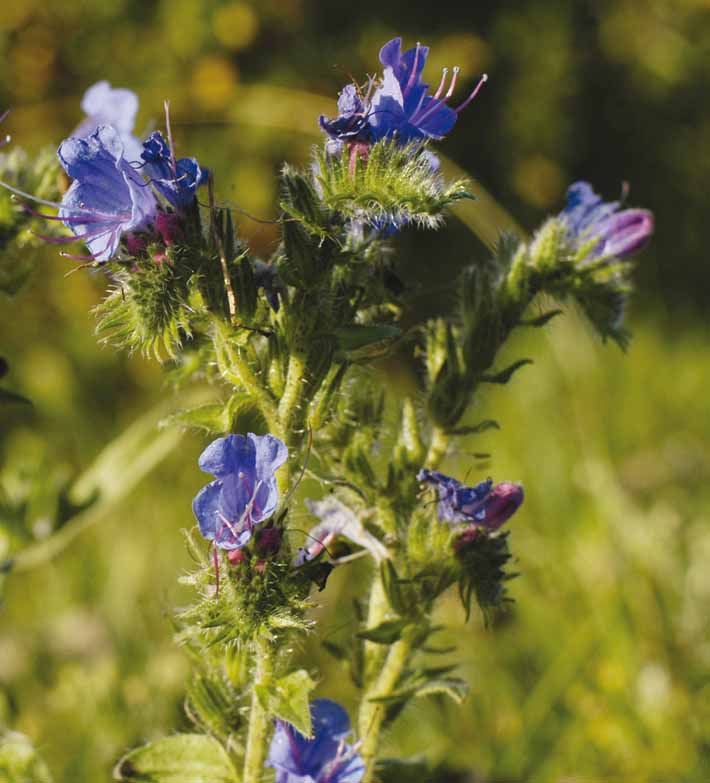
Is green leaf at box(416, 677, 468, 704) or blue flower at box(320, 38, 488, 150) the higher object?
blue flower at box(320, 38, 488, 150)

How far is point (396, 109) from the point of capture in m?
1.63

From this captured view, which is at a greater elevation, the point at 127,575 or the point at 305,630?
the point at 127,575

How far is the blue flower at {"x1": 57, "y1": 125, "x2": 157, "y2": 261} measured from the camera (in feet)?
5.06

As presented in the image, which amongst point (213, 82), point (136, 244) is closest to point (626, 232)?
point (136, 244)

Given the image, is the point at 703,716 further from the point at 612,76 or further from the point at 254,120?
the point at 612,76

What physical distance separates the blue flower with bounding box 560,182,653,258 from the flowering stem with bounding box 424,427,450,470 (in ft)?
1.58

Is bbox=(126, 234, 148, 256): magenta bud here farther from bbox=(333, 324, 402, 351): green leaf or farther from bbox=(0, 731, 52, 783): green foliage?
bbox=(0, 731, 52, 783): green foliage

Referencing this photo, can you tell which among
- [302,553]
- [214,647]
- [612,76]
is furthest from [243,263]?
[612,76]

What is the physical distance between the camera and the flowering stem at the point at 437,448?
2.06 m

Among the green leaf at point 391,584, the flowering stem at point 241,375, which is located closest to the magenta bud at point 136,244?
the flowering stem at point 241,375

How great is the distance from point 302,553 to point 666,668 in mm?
1804

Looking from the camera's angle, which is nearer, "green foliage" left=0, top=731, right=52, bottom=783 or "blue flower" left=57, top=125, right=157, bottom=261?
"blue flower" left=57, top=125, right=157, bottom=261

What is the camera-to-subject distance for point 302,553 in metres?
1.72

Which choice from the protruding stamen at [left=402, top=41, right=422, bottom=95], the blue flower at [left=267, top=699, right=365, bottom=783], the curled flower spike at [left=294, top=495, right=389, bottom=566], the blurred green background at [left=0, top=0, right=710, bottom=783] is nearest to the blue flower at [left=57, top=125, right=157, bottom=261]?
the blurred green background at [left=0, top=0, right=710, bottom=783]
